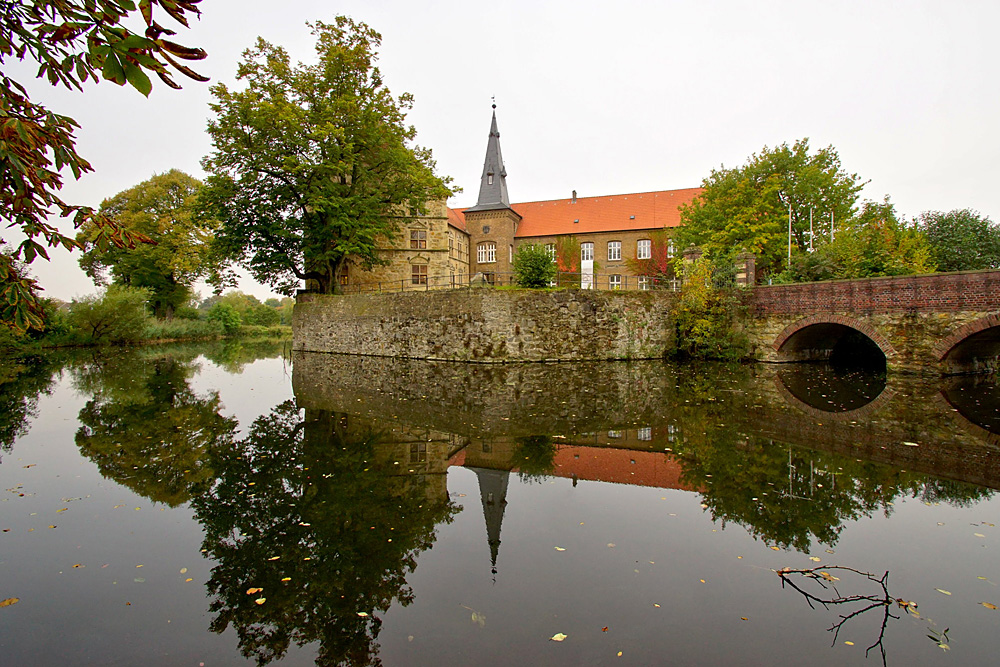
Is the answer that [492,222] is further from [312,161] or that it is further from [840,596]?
[840,596]

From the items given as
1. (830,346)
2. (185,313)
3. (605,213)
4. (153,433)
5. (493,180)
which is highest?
(493,180)

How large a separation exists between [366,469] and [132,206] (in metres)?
42.9

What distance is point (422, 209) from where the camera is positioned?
2491cm

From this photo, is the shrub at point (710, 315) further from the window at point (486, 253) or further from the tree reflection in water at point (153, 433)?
the window at point (486, 253)

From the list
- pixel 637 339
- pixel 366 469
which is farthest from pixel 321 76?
pixel 366 469

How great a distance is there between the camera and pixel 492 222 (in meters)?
40.4

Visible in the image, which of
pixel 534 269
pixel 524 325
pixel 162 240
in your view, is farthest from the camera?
pixel 162 240

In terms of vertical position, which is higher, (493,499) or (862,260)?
(862,260)

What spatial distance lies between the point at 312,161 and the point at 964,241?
122 ft

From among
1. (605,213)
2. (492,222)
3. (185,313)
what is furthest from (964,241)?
(185,313)

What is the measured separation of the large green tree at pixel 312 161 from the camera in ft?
70.8

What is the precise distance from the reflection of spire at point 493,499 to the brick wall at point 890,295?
50.3 ft

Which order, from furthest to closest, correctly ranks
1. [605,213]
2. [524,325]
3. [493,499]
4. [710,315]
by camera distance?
[605,213] < [710,315] < [524,325] < [493,499]

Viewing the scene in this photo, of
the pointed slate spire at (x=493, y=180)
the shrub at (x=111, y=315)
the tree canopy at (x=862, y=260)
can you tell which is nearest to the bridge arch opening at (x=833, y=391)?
the tree canopy at (x=862, y=260)
